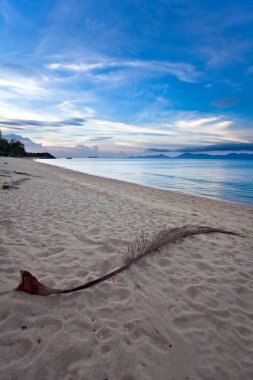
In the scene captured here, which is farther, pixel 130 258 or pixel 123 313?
pixel 130 258

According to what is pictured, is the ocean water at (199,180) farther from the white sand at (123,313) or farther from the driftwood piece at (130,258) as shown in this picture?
the white sand at (123,313)

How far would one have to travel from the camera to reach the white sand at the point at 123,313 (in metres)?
2.56

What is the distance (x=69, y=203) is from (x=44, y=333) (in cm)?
743

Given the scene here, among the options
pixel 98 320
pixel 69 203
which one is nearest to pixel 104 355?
pixel 98 320

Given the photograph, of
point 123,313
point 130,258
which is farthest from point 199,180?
point 123,313

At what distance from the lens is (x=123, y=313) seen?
3.34 metres

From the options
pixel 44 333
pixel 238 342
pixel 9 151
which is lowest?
pixel 238 342

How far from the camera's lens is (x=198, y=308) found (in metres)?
3.65

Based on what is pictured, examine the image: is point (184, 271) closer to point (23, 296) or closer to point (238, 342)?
point (238, 342)

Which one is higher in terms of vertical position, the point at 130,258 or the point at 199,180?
the point at 130,258

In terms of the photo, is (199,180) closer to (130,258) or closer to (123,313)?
(130,258)

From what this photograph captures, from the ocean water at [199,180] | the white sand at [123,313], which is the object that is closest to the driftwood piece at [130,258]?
the white sand at [123,313]

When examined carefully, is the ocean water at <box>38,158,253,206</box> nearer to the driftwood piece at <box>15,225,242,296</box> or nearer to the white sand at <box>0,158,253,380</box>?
the driftwood piece at <box>15,225,242,296</box>

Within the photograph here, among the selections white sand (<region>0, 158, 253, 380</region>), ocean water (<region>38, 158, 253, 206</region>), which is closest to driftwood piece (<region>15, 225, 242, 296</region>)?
white sand (<region>0, 158, 253, 380</region>)
